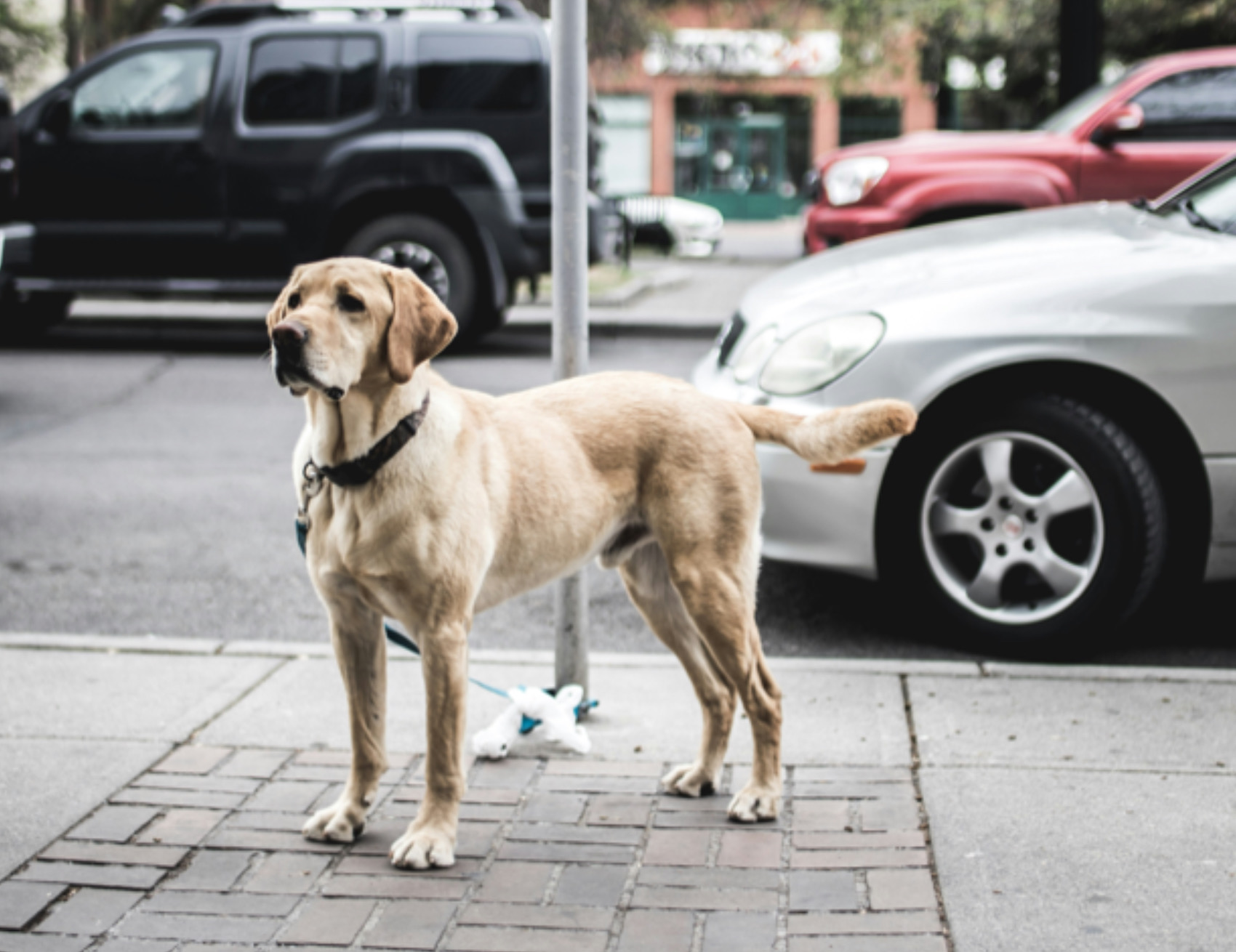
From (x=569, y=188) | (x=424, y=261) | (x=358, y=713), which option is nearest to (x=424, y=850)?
(x=358, y=713)

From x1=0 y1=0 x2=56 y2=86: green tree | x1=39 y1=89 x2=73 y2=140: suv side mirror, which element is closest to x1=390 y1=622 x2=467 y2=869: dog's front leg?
x1=39 y1=89 x2=73 y2=140: suv side mirror

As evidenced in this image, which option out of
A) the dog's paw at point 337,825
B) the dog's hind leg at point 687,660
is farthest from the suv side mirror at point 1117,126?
the dog's paw at point 337,825

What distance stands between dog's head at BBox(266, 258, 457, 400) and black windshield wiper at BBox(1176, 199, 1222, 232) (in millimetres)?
3032

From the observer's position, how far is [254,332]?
13.2 meters

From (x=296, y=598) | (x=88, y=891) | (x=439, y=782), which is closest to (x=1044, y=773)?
(x=439, y=782)

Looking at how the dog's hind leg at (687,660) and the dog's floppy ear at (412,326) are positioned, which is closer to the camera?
the dog's floppy ear at (412,326)

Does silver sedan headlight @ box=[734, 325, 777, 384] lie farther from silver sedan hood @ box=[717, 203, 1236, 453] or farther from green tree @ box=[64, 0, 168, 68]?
green tree @ box=[64, 0, 168, 68]

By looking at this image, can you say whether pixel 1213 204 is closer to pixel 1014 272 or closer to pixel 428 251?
pixel 1014 272

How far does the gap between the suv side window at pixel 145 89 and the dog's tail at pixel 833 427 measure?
9.01 metres

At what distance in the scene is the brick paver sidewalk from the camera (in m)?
2.96

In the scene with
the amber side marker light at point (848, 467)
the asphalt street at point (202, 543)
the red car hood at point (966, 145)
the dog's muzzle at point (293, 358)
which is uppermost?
the red car hood at point (966, 145)

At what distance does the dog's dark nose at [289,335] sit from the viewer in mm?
2941

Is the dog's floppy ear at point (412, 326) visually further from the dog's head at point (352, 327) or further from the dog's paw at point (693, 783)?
the dog's paw at point (693, 783)

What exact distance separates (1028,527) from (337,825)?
7.82ft
